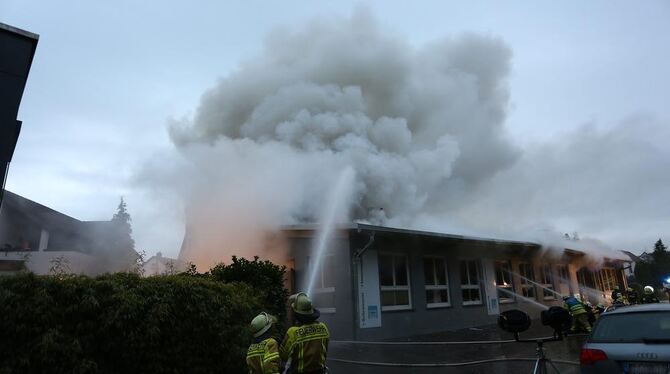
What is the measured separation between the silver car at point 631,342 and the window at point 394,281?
19.3 feet

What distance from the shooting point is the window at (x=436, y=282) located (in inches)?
470

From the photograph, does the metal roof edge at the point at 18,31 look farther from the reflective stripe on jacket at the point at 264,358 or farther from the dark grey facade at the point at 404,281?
the reflective stripe on jacket at the point at 264,358

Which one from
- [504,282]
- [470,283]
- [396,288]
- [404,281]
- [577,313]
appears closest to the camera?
[577,313]

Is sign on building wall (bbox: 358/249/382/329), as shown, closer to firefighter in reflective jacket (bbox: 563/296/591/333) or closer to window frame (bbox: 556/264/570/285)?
firefighter in reflective jacket (bbox: 563/296/591/333)

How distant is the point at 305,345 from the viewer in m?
3.57

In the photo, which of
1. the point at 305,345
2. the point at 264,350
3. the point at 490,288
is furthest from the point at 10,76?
the point at 490,288

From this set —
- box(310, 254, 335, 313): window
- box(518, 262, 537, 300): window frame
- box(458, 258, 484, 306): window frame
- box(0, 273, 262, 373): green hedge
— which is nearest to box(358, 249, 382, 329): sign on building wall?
box(310, 254, 335, 313): window

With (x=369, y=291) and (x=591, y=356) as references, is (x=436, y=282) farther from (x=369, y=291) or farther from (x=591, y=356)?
(x=591, y=356)

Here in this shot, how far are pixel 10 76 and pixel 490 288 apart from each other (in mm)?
13274

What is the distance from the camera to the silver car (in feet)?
13.8

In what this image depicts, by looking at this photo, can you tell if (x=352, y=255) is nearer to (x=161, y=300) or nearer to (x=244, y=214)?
(x=244, y=214)

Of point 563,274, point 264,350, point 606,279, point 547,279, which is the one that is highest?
point 606,279

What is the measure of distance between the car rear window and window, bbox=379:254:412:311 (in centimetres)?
585

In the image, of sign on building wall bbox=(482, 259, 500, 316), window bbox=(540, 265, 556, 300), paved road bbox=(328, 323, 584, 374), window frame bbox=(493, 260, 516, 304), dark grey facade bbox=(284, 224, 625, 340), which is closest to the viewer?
paved road bbox=(328, 323, 584, 374)
